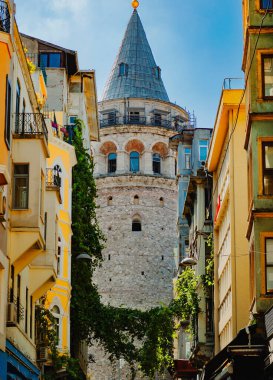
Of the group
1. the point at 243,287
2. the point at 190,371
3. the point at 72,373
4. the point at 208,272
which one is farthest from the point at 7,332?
the point at 190,371

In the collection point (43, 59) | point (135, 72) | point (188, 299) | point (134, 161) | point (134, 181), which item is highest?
point (135, 72)

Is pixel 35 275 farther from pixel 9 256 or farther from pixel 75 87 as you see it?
pixel 75 87

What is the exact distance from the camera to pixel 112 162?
310ft

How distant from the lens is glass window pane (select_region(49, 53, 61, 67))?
52844mm

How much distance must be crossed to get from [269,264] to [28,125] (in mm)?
6959

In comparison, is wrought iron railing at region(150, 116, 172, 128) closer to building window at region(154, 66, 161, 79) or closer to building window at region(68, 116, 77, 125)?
building window at region(154, 66, 161, 79)

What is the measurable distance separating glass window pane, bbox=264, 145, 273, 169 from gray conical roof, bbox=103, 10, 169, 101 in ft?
233

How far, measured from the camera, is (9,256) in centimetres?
2467

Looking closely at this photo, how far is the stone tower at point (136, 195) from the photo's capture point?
3514 inches

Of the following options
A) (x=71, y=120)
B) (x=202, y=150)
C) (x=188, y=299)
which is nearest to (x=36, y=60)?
(x=71, y=120)

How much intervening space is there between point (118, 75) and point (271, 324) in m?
78.1

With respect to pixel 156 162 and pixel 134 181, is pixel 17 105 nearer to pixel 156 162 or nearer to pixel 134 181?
pixel 134 181

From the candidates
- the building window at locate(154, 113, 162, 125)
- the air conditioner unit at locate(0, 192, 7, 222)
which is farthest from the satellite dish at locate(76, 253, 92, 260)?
the building window at locate(154, 113, 162, 125)

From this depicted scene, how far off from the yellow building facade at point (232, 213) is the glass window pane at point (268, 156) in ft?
18.3
